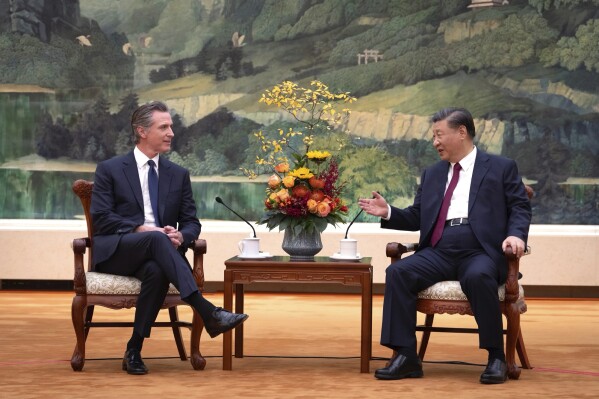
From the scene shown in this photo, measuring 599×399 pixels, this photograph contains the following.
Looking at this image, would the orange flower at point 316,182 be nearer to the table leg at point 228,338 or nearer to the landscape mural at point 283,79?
the table leg at point 228,338

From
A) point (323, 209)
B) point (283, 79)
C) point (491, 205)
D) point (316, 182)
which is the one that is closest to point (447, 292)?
point (491, 205)

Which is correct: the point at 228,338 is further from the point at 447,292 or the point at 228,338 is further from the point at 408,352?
the point at 447,292

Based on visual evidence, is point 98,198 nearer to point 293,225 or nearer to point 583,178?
point 293,225

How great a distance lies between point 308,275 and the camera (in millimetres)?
5363

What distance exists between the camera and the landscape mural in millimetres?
9500

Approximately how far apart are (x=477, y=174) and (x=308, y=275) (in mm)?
935

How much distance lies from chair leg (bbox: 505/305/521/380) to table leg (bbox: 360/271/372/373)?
2.06 ft

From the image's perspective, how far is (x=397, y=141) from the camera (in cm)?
962

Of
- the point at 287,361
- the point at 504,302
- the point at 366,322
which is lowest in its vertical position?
the point at 287,361

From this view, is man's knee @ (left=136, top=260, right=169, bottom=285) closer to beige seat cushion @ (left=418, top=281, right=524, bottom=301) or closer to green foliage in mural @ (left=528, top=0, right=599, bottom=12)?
beige seat cushion @ (left=418, top=281, right=524, bottom=301)

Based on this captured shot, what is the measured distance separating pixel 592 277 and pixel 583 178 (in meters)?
0.86

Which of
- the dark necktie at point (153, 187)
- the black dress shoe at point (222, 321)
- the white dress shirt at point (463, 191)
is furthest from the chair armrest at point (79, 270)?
the white dress shirt at point (463, 191)

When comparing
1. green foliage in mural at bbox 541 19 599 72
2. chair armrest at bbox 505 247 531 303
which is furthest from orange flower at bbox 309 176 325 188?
green foliage in mural at bbox 541 19 599 72

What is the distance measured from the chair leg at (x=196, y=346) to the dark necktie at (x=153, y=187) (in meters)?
0.54
